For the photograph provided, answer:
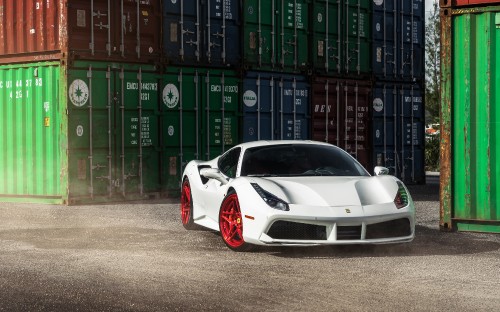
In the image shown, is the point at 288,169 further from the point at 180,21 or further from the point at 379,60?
the point at 379,60

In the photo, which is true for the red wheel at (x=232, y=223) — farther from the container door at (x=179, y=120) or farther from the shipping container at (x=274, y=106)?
the shipping container at (x=274, y=106)

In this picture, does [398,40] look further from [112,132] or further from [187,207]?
[187,207]

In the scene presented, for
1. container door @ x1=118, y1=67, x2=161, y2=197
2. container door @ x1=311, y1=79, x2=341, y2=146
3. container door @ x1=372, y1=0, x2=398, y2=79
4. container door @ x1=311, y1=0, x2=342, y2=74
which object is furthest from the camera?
container door @ x1=372, y1=0, x2=398, y2=79

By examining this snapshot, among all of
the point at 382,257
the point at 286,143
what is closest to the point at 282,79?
the point at 286,143

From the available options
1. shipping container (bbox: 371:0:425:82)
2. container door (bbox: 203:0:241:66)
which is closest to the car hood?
container door (bbox: 203:0:241:66)

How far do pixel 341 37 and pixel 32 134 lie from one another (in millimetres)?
8359

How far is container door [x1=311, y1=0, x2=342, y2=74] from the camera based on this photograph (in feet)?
64.7

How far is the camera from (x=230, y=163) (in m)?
10.3

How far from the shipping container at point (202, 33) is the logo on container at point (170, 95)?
1.59ft

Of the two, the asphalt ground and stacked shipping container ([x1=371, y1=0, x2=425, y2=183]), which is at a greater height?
stacked shipping container ([x1=371, y1=0, x2=425, y2=183])

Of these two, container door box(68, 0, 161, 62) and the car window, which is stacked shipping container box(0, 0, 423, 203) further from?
the car window

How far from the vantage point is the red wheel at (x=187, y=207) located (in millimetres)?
10938

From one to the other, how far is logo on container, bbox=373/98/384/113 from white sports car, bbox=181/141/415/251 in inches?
452

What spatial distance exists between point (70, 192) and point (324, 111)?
278 inches
